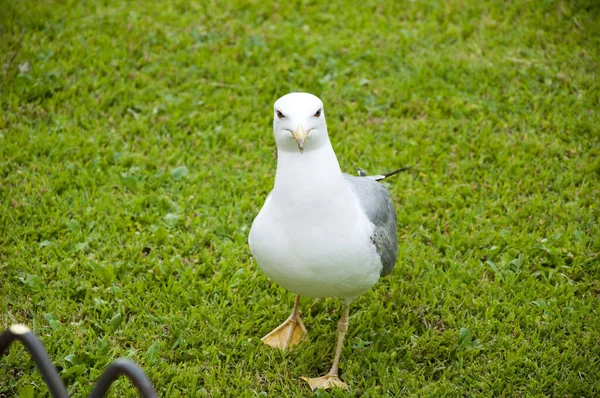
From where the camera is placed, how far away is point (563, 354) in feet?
11.4

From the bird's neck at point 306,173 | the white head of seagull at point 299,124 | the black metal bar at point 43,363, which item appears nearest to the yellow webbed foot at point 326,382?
the bird's neck at point 306,173

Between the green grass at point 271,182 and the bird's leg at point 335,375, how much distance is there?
0.07m

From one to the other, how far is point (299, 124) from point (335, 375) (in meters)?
1.51

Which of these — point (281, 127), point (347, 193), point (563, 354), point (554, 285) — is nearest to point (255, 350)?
point (347, 193)

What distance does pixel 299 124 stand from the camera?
8.95ft

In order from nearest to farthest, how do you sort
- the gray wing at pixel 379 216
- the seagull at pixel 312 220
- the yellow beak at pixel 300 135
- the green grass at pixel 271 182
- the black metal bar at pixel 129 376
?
the black metal bar at pixel 129 376 < the yellow beak at pixel 300 135 < the seagull at pixel 312 220 < the gray wing at pixel 379 216 < the green grass at pixel 271 182

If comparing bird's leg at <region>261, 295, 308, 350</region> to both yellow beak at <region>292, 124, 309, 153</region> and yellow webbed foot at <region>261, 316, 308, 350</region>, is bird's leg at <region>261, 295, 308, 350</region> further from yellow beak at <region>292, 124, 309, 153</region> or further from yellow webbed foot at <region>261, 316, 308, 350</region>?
yellow beak at <region>292, 124, 309, 153</region>

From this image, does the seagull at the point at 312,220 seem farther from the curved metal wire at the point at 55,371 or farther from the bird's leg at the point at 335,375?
the curved metal wire at the point at 55,371

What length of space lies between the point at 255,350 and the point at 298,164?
128 centimetres

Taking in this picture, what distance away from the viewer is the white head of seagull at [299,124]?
2.73 meters

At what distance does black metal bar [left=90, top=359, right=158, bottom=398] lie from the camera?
1911mm

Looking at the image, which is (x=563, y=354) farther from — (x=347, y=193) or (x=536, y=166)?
(x=536, y=166)

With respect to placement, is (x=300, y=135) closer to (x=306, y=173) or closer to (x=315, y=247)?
(x=306, y=173)

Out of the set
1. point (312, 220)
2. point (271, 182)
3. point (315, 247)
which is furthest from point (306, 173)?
point (271, 182)
